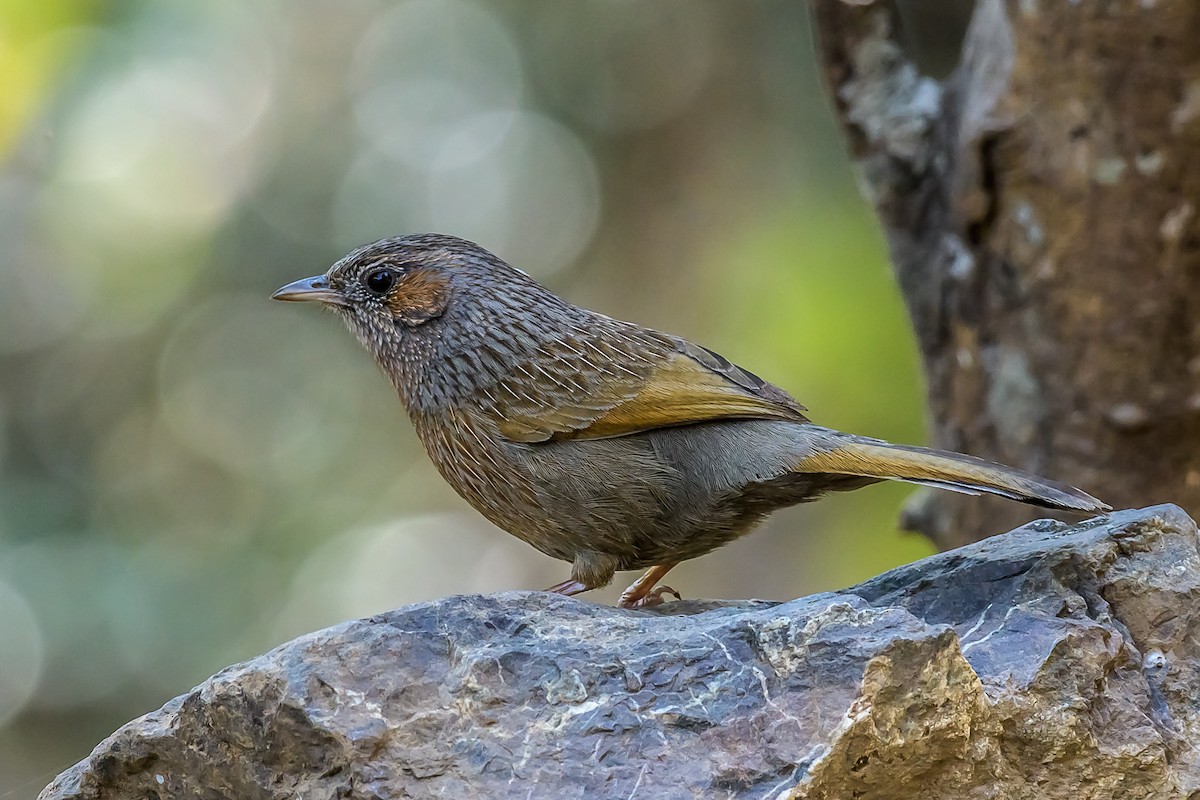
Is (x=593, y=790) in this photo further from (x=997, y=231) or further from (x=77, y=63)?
(x=77, y=63)

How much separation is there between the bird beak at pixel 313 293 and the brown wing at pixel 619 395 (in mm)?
818

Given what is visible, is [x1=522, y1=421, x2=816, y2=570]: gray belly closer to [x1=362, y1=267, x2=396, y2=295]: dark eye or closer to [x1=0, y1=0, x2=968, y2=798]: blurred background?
[x1=362, y1=267, x2=396, y2=295]: dark eye

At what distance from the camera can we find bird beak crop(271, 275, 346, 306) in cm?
452

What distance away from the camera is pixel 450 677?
266cm

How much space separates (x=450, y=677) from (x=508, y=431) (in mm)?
1400

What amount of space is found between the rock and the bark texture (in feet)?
6.05

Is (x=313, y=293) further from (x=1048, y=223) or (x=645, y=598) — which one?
(x=1048, y=223)

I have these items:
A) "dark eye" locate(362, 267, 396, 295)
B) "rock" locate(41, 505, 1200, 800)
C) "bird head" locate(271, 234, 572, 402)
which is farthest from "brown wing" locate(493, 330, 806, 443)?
"rock" locate(41, 505, 1200, 800)

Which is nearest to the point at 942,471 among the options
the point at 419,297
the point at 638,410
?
the point at 638,410

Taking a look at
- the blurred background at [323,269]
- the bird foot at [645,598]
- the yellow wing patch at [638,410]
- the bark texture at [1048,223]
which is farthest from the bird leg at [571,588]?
the blurred background at [323,269]

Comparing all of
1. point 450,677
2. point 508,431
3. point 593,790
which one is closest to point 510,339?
point 508,431

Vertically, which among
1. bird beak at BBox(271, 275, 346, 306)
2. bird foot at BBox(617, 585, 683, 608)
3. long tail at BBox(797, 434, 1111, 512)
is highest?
bird beak at BBox(271, 275, 346, 306)

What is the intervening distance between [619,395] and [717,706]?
1.59 metres

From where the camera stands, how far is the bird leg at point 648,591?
4.14m
